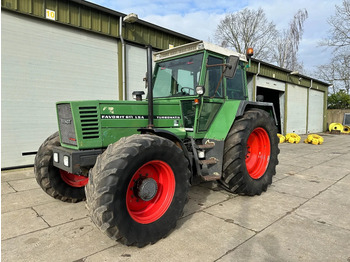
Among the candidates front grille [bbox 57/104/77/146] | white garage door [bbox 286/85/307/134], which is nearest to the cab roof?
front grille [bbox 57/104/77/146]

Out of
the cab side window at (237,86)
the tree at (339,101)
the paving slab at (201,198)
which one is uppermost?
the tree at (339,101)

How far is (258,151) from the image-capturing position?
463cm

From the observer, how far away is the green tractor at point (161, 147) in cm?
244

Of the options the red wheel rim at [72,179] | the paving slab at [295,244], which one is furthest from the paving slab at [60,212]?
the paving slab at [295,244]

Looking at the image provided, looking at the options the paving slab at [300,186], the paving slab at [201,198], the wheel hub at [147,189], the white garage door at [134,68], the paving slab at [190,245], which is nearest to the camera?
the paving slab at [190,245]

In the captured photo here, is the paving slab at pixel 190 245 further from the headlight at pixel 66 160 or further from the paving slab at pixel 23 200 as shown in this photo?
the paving slab at pixel 23 200

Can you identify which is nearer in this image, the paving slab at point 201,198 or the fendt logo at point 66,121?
the fendt logo at point 66,121

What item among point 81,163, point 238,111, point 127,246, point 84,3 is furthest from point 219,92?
point 84,3

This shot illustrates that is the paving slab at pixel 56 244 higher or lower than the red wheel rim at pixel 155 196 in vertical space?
lower

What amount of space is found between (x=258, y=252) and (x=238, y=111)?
2.16m

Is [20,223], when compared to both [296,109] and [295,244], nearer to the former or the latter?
[295,244]

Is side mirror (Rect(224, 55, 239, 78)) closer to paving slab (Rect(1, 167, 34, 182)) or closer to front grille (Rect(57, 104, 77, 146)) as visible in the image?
front grille (Rect(57, 104, 77, 146))

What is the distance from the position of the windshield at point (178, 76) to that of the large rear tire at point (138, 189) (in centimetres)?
145

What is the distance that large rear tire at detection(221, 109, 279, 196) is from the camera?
3.73m
